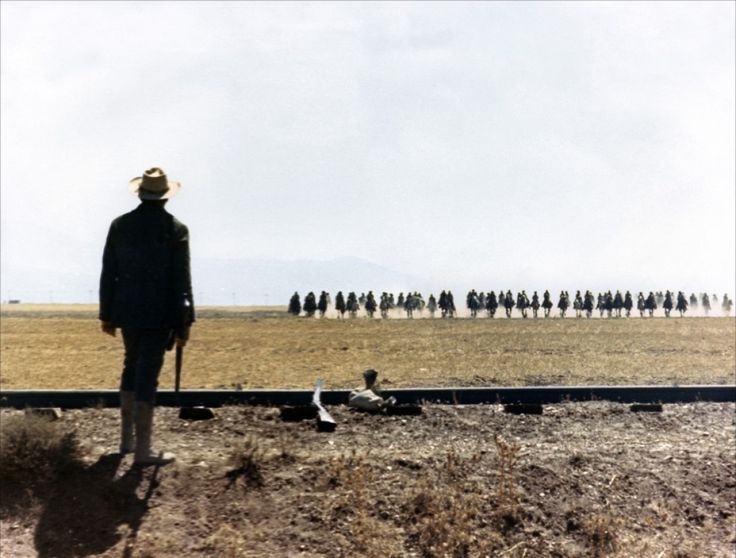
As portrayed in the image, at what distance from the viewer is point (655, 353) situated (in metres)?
20.1

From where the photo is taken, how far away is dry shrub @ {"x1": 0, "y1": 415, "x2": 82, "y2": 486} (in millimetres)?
5633

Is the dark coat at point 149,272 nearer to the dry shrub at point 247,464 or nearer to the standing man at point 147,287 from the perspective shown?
the standing man at point 147,287

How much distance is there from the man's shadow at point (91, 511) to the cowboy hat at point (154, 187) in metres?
2.09

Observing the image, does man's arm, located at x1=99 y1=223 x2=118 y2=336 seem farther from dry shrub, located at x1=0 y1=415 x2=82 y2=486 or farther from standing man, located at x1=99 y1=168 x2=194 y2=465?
dry shrub, located at x1=0 y1=415 x2=82 y2=486

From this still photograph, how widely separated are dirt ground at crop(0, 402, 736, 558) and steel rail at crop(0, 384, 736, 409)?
35.0 inches

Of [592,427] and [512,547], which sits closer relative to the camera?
[512,547]

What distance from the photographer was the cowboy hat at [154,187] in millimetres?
5898

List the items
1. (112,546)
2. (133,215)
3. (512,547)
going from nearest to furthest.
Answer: (112,546), (512,547), (133,215)

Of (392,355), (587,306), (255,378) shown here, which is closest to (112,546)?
(255,378)

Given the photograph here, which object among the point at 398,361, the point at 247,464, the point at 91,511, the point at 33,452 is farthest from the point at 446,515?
the point at 398,361

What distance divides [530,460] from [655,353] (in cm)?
1504

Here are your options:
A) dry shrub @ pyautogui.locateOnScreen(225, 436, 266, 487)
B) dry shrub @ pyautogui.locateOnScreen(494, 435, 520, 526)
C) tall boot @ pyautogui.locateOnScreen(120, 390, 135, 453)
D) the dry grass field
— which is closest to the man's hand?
tall boot @ pyautogui.locateOnScreen(120, 390, 135, 453)

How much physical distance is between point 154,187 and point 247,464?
2246mm

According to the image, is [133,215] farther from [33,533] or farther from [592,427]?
[592,427]
